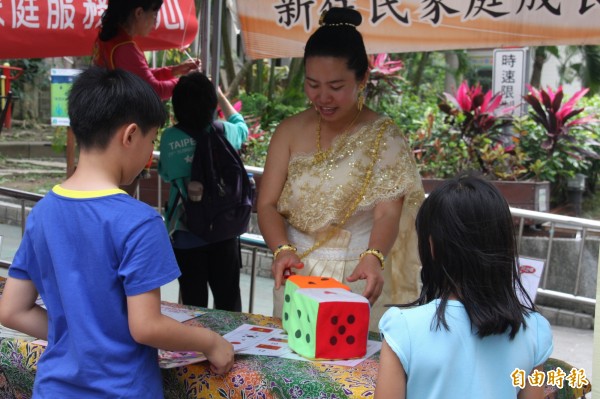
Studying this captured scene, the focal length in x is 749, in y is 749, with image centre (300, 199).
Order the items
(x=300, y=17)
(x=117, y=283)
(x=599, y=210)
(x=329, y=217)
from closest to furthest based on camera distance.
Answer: (x=117, y=283) < (x=329, y=217) < (x=300, y=17) < (x=599, y=210)

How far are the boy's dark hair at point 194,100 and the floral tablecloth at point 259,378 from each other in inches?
60.7

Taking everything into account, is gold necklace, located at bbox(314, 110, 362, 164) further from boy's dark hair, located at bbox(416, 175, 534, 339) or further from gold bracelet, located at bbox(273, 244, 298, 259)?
boy's dark hair, located at bbox(416, 175, 534, 339)

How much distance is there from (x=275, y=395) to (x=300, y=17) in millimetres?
2625

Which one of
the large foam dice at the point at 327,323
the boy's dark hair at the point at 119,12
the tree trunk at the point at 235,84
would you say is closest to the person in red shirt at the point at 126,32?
the boy's dark hair at the point at 119,12

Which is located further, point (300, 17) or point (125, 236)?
point (300, 17)

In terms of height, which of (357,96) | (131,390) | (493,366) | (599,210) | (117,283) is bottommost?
(599,210)

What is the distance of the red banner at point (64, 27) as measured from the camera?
4.64 m

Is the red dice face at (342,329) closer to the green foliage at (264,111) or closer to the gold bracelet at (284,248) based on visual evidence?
the gold bracelet at (284,248)

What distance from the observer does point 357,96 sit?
8.37 ft

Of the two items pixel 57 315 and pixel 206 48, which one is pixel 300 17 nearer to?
pixel 206 48

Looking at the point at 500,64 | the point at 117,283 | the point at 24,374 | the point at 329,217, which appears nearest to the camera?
the point at 117,283

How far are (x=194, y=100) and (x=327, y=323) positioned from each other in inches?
70.2

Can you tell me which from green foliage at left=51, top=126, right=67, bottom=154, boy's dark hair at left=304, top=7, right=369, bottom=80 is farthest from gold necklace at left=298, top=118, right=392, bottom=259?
green foliage at left=51, top=126, right=67, bottom=154

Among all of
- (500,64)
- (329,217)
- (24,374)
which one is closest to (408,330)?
(329,217)
